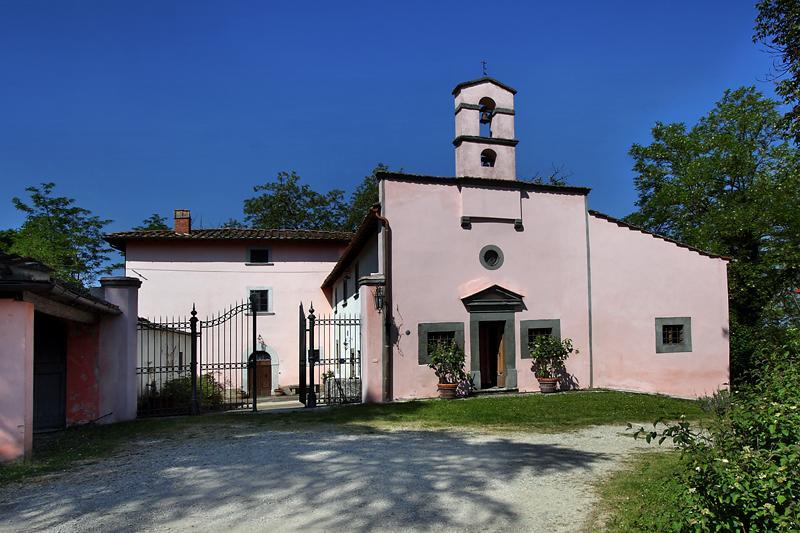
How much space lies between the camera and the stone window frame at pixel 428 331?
14609 mm

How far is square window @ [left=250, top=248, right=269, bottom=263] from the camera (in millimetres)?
25591

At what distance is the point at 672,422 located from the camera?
10.7 m

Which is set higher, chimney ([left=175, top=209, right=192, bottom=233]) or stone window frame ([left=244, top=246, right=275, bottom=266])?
chimney ([left=175, top=209, right=192, bottom=233])

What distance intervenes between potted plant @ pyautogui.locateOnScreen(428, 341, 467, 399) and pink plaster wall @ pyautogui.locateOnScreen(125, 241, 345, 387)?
1247 cm

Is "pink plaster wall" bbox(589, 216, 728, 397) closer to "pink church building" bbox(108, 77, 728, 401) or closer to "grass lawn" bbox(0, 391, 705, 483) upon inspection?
"pink church building" bbox(108, 77, 728, 401)

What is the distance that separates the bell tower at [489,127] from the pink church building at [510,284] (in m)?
0.04

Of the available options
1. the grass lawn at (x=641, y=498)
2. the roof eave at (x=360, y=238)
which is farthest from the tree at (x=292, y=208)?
A: the grass lawn at (x=641, y=498)

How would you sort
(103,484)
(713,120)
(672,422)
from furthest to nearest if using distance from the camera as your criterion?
1. (713,120)
2. (672,422)
3. (103,484)

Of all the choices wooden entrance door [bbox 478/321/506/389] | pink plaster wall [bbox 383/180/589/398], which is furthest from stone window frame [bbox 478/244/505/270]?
wooden entrance door [bbox 478/321/506/389]

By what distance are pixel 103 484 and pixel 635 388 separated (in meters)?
14.0

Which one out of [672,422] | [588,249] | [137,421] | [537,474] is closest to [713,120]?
[588,249]

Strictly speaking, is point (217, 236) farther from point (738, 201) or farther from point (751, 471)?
point (751, 471)

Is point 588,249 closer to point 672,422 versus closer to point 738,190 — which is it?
point 672,422

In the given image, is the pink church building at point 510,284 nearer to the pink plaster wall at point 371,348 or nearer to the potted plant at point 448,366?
the pink plaster wall at point 371,348
